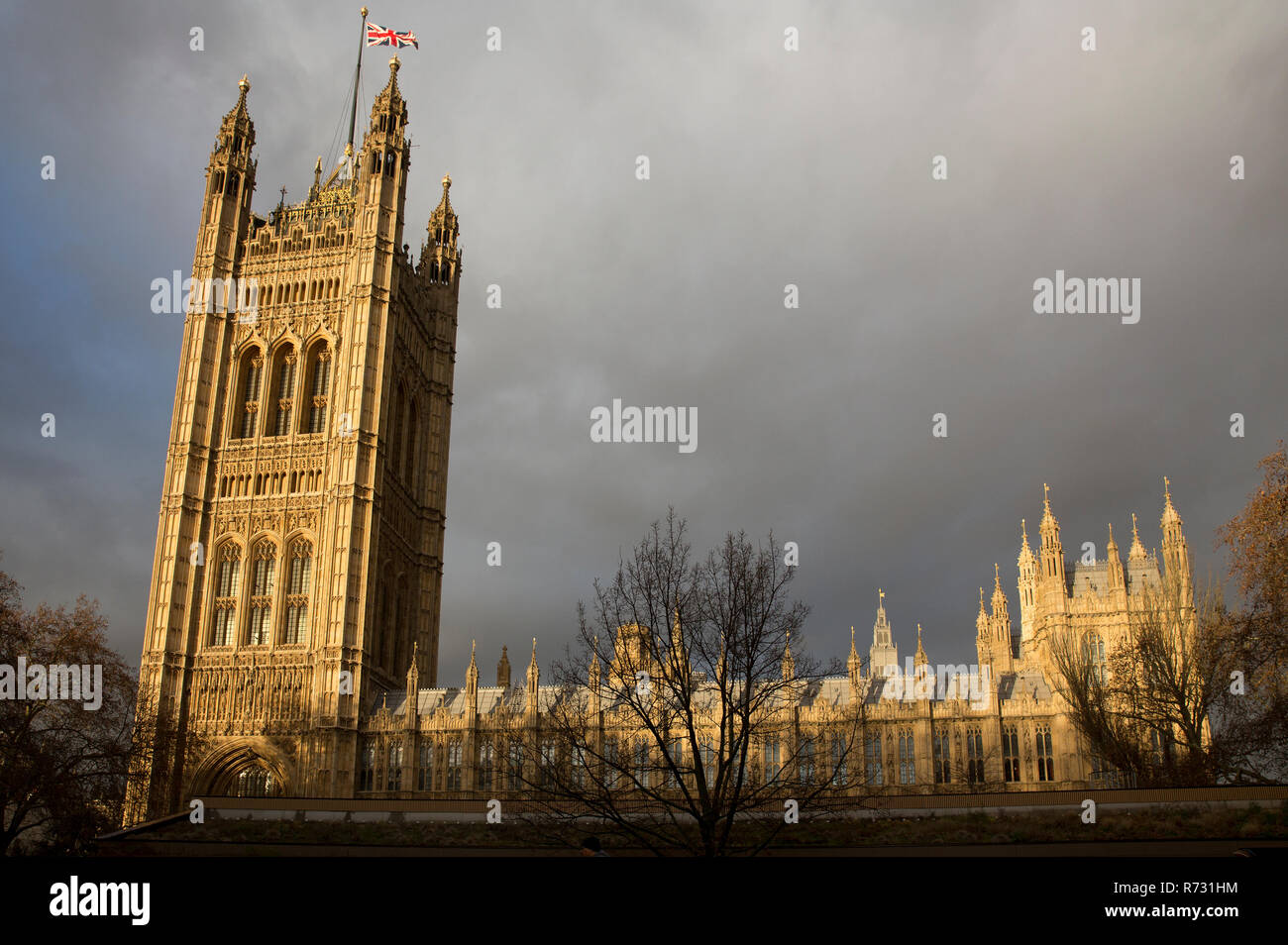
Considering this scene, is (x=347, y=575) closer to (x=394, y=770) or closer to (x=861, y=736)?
(x=394, y=770)

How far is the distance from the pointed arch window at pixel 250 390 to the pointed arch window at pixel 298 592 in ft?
28.5

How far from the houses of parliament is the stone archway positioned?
0.11 m

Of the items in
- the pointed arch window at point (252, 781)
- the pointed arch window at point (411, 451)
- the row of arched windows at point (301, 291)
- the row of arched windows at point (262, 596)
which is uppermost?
the row of arched windows at point (301, 291)

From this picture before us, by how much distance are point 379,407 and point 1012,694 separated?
37.5 m

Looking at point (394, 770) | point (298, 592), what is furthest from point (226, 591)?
point (394, 770)

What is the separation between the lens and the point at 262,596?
193ft

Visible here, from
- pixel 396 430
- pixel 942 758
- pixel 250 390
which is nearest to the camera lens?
pixel 942 758

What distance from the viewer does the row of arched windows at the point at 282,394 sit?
62.4 metres

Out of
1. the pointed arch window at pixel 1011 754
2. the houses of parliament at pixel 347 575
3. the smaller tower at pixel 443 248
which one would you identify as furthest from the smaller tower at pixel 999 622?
the smaller tower at pixel 443 248

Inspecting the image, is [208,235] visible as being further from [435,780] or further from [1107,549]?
[1107,549]

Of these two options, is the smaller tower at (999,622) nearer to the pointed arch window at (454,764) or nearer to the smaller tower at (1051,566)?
the smaller tower at (1051,566)

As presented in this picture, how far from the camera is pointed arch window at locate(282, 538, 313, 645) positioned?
57.6 meters

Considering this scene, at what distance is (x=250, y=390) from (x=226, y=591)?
12.6 meters
